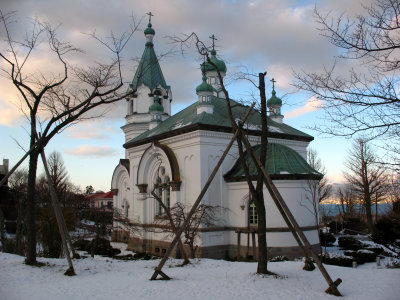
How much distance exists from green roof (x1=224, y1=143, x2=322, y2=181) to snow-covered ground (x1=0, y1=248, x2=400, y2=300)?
6.27 meters

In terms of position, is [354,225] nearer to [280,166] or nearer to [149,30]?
[280,166]

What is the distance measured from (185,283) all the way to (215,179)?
10133mm

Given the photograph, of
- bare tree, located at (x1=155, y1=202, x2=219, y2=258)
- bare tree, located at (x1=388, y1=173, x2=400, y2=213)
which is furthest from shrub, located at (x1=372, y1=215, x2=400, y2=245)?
bare tree, located at (x1=155, y1=202, x2=219, y2=258)

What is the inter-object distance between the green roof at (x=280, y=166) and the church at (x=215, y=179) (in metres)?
0.05

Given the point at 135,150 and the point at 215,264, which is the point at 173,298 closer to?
the point at 215,264

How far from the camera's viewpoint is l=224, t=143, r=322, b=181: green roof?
1778 cm

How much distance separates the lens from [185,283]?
30.7ft

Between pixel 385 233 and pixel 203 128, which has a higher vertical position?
pixel 203 128

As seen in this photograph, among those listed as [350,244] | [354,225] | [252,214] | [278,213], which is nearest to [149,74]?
[252,214]

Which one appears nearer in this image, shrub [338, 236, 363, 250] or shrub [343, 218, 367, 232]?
shrub [338, 236, 363, 250]

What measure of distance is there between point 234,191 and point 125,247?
9.41m

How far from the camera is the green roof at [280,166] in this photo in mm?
17781

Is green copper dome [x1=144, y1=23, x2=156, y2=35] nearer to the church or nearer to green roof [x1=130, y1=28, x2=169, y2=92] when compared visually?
green roof [x1=130, y1=28, x2=169, y2=92]

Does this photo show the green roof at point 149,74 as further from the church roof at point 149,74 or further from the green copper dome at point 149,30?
the green copper dome at point 149,30
